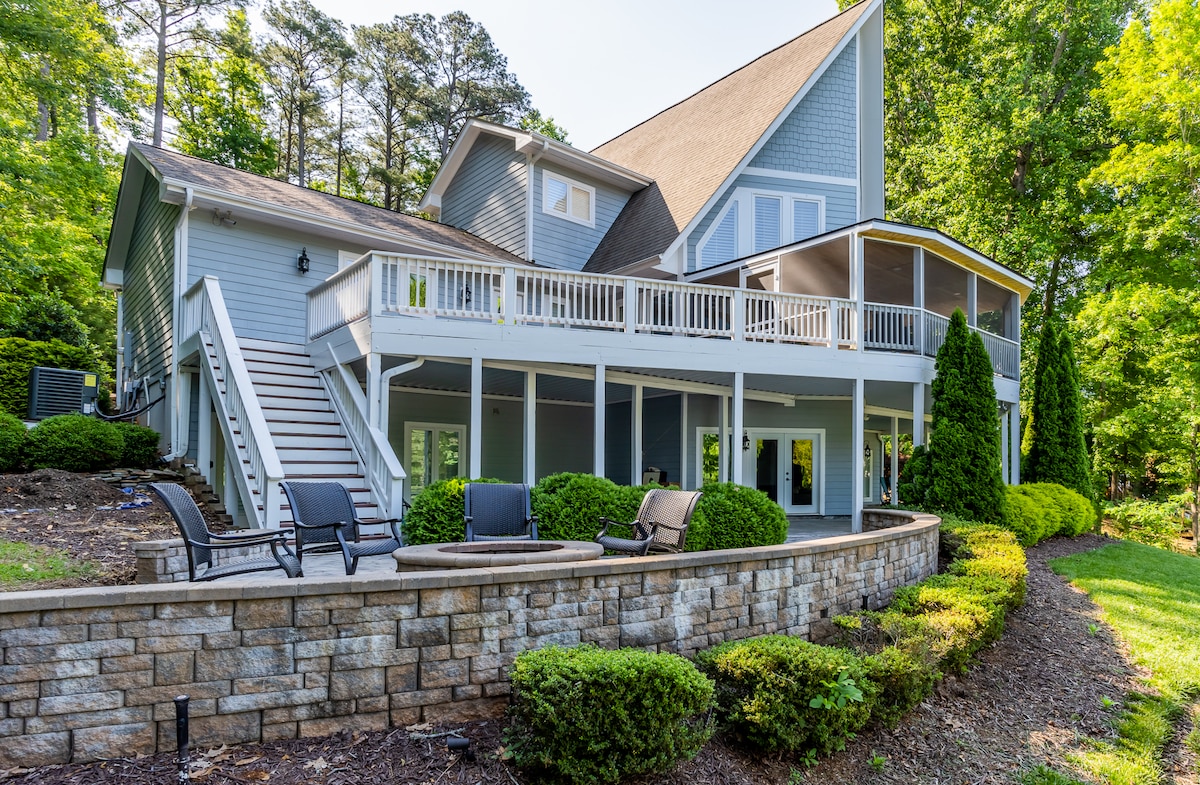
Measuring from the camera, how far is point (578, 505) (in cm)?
740

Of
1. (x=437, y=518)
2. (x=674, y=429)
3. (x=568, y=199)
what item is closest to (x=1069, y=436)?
(x=674, y=429)

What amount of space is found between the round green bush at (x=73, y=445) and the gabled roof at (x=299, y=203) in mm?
3458

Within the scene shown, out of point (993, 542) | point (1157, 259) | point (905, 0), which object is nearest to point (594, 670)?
point (993, 542)

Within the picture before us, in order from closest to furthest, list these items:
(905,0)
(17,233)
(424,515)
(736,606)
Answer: (736,606)
(424,515)
(17,233)
(905,0)

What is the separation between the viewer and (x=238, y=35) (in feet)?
80.6

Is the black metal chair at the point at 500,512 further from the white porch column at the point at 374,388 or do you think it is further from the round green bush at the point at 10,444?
the round green bush at the point at 10,444

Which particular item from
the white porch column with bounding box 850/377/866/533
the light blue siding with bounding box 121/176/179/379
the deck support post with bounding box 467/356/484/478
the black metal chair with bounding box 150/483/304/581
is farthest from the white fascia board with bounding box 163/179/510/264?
the white porch column with bounding box 850/377/866/533

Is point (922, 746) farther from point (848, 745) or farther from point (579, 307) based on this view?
point (579, 307)

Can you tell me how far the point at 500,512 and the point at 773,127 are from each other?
1068 centimetres

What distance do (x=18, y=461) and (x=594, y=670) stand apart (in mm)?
9334

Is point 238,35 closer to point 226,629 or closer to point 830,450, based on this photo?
point 830,450

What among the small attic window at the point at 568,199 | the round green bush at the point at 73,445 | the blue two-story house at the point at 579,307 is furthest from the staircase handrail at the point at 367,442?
the small attic window at the point at 568,199

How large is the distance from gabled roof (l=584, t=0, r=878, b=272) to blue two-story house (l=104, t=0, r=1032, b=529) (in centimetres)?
8

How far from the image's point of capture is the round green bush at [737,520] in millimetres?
7258
